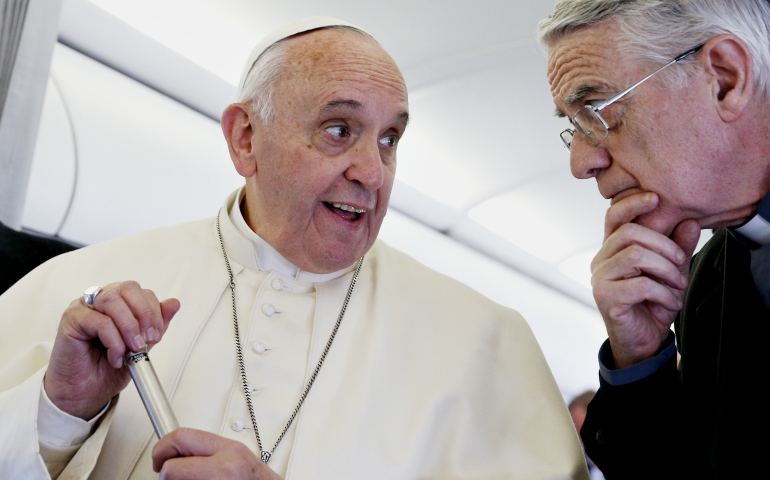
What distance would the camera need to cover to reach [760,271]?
2.12 metres

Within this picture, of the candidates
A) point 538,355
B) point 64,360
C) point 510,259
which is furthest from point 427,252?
point 64,360

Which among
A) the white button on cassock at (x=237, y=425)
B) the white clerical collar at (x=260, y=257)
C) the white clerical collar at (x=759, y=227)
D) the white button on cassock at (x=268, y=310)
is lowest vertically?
the white button on cassock at (x=237, y=425)

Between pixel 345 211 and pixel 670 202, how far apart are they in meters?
0.99

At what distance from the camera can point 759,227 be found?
2047 mm

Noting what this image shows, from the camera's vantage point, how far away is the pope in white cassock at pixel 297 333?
6.38 feet

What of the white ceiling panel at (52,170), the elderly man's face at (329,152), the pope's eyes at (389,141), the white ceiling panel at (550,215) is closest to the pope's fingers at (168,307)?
the elderly man's face at (329,152)

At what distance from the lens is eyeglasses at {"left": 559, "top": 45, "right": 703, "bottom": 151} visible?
2.06 meters

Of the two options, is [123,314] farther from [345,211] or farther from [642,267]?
[642,267]

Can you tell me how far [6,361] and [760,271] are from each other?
2250 mm

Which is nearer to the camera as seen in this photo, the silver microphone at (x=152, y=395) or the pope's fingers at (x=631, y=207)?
the silver microphone at (x=152, y=395)

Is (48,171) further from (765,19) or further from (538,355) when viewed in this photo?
(765,19)

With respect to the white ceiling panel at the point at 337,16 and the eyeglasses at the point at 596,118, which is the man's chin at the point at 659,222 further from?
the white ceiling panel at the point at 337,16

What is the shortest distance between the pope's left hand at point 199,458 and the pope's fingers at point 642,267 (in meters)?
1.13

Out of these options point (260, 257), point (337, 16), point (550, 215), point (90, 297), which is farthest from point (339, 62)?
point (550, 215)
